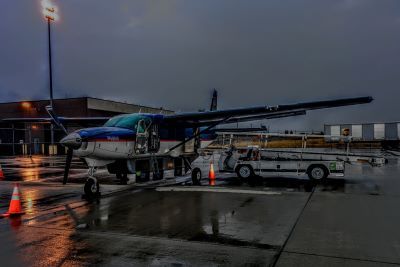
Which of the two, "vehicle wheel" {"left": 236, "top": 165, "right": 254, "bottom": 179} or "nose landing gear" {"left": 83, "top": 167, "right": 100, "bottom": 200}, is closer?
"nose landing gear" {"left": 83, "top": 167, "right": 100, "bottom": 200}

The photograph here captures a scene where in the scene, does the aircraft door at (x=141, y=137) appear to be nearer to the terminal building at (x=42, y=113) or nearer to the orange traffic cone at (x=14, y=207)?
the orange traffic cone at (x=14, y=207)

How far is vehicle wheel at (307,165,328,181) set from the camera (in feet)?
48.3

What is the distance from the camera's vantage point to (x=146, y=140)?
44.8ft

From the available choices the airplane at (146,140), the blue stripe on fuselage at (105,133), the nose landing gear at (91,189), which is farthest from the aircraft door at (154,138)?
the nose landing gear at (91,189)

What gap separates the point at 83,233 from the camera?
22.1ft

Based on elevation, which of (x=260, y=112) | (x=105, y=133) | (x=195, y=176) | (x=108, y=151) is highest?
(x=260, y=112)

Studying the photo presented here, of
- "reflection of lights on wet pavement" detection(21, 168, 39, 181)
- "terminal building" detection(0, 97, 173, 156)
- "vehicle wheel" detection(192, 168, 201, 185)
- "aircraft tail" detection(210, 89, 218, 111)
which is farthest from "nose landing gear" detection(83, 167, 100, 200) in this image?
"terminal building" detection(0, 97, 173, 156)

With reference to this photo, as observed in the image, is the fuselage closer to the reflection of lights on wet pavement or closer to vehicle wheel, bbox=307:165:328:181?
vehicle wheel, bbox=307:165:328:181

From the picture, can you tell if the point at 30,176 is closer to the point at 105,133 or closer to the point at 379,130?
the point at 105,133

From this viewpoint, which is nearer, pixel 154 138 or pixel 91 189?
pixel 91 189

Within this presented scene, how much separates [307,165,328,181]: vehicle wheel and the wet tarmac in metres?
2.81

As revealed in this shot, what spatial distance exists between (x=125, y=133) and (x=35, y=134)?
4172 cm

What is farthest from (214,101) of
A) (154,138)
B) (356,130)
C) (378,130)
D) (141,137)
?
(378,130)

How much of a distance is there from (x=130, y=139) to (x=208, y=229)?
21.7 feet
